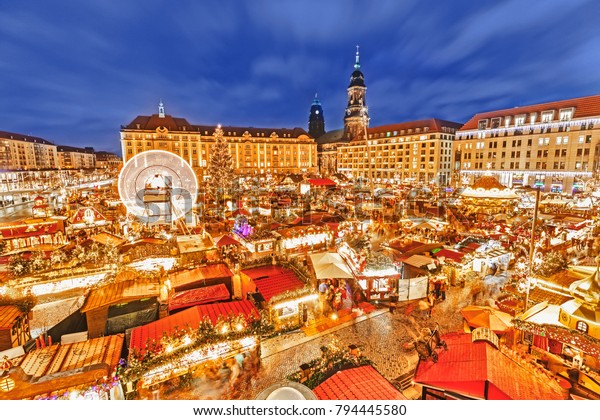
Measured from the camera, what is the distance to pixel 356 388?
461cm

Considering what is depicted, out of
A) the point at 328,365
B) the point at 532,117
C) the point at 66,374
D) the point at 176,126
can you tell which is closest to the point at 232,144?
the point at 176,126

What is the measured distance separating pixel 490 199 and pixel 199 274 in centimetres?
900

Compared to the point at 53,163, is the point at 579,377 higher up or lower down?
lower down

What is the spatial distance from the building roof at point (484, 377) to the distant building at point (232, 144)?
6284 cm

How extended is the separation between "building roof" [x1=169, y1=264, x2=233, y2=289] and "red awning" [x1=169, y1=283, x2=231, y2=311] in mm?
480

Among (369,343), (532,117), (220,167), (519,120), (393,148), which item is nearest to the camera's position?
(369,343)

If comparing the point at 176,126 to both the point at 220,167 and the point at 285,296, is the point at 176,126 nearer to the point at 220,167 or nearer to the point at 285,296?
the point at 220,167

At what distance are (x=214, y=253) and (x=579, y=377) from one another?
434 inches

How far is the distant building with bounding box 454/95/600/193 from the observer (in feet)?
128

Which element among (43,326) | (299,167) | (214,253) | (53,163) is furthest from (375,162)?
(53,163)

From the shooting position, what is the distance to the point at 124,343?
6.45m

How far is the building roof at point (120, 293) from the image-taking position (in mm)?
7277

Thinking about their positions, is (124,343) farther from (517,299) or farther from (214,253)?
(517,299)

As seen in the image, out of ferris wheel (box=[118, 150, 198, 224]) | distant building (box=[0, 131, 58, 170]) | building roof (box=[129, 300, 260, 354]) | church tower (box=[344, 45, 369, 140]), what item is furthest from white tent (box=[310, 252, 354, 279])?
distant building (box=[0, 131, 58, 170])
